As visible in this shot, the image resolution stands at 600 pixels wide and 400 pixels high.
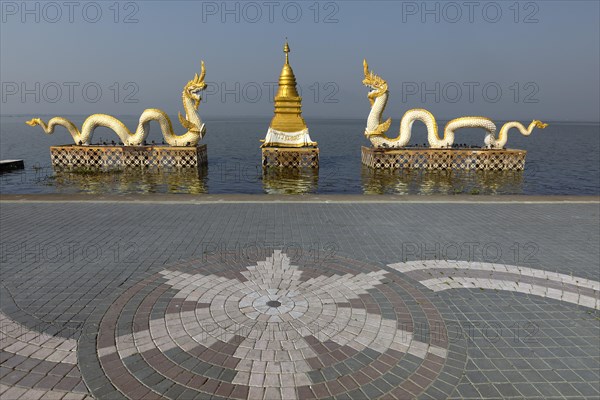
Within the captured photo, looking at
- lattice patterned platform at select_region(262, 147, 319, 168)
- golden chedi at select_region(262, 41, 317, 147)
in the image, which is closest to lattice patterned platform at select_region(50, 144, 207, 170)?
lattice patterned platform at select_region(262, 147, 319, 168)

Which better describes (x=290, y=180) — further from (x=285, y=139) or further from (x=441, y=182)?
(x=441, y=182)

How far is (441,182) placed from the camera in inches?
1135

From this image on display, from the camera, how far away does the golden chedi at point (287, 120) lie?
34.1m

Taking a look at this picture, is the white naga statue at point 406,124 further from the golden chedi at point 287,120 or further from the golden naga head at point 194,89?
the golden naga head at point 194,89

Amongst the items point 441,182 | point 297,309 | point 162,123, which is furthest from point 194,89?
point 297,309

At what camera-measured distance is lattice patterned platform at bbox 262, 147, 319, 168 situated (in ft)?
111

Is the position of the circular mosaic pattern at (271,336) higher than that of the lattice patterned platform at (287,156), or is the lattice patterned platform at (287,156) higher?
the lattice patterned platform at (287,156)

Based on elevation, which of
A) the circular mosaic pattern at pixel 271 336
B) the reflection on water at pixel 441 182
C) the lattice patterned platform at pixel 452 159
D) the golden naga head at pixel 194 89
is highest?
the golden naga head at pixel 194 89

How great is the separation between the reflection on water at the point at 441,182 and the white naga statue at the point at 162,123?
16474 mm

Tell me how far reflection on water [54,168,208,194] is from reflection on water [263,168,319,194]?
5.21 metres

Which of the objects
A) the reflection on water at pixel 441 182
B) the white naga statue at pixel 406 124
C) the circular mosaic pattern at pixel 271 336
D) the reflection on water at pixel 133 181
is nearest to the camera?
the circular mosaic pattern at pixel 271 336

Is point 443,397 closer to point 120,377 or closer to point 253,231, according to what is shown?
point 120,377

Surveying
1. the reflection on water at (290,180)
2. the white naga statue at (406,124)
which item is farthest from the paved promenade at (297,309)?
the white naga statue at (406,124)

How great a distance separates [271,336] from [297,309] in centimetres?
89
